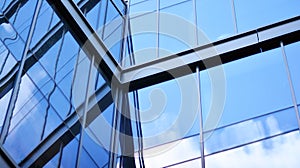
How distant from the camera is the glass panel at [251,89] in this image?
22.7 ft

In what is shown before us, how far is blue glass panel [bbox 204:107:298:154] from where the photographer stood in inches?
260

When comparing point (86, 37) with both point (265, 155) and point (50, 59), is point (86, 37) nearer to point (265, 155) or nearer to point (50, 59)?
point (50, 59)

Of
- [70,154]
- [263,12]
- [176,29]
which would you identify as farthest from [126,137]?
[263,12]

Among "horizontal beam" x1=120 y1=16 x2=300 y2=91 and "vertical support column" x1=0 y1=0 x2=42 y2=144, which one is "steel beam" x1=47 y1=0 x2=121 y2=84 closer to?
"horizontal beam" x1=120 y1=16 x2=300 y2=91

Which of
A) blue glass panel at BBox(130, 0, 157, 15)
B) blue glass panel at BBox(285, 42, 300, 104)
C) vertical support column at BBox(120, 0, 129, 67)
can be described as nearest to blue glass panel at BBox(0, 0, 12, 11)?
vertical support column at BBox(120, 0, 129, 67)

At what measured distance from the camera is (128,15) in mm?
9406

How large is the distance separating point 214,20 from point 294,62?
178 centimetres

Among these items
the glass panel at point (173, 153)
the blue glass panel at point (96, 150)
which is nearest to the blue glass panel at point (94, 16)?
the blue glass panel at point (96, 150)

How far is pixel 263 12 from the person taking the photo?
26.3 ft

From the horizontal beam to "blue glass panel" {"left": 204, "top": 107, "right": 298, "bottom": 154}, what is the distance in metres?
1.34

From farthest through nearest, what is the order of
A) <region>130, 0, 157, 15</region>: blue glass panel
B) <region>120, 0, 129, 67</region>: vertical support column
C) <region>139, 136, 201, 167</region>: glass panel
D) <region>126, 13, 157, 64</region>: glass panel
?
<region>130, 0, 157, 15</region>: blue glass panel < <region>120, 0, 129, 67</region>: vertical support column < <region>126, 13, 157, 64</region>: glass panel < <region>139, 136, 201, 167</region>: glass panel

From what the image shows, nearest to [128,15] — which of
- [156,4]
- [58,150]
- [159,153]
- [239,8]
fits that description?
[156,4]

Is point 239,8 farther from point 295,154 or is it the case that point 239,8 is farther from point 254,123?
point 295,154

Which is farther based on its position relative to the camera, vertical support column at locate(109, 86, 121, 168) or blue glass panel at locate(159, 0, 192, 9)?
blue glass panel at locate(159, 0, 192, 9)
